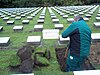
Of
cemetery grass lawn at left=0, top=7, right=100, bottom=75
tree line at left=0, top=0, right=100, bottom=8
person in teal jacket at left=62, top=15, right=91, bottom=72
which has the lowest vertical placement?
tree line at left=0, top=0, right=100, bottom=8

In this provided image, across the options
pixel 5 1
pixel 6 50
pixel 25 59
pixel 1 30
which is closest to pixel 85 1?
pixel 5 1

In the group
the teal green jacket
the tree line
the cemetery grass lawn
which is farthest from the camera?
the tree line

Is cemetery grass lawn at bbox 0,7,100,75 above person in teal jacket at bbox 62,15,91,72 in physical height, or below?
below

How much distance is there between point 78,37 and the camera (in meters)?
5.15

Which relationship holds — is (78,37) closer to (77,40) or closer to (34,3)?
(77,40)

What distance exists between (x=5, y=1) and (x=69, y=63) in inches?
843

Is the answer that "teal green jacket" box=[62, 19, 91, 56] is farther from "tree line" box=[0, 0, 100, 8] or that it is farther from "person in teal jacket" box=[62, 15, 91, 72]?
"tree line" box=[0, 0, 100, 8]

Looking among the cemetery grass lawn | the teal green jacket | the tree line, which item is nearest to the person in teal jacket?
the teal green jacket

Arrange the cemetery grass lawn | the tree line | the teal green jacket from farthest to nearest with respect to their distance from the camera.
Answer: the tree line, the cemetery grass lawn, the teal green jacket

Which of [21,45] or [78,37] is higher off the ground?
[78,37]

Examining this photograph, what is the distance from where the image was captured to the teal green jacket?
510cm

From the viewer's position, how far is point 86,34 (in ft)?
17.0

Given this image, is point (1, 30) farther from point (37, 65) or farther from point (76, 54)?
point (76, 54)

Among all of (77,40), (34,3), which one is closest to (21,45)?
(77,40)
